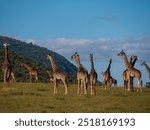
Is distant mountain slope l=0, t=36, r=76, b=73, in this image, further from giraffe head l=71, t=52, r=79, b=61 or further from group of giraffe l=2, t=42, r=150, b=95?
giraffe head l=71, t=52, r=79, b=61

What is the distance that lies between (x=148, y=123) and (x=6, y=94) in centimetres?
649

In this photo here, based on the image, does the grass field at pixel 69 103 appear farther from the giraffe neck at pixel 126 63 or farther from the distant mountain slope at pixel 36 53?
the distant mountain slope at pixel 36 53

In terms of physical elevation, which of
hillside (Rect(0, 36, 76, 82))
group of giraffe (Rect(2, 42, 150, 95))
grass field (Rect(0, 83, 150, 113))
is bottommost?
grass field (Rect(0, 83, 150, 113))

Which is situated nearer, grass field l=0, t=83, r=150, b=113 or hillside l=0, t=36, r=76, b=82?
grass field l=0, t=83, r=150, b=113

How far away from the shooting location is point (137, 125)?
12.7m

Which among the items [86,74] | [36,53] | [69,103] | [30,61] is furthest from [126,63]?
[36,53]

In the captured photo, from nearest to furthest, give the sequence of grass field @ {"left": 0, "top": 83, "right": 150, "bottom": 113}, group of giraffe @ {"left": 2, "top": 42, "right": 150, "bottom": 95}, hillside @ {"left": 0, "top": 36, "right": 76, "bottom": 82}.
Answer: grass field @ {"left": 0, "top": 83, "right": 150, "bottom": 113}, group of giraffe @ {"left": 2, "top": 42, "right": 150, "bottom": 95}, hillside @ {"left": 0, "top": 36, "right": 76, "bottom": 82}

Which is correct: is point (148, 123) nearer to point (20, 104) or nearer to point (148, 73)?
point (20, 104)

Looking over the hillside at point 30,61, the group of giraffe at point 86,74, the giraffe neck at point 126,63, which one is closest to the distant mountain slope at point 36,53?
the hillside at point 30,61

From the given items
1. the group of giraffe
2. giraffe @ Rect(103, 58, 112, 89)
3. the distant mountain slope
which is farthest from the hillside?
giraffe @ Rect(103, 58, 112, 89)

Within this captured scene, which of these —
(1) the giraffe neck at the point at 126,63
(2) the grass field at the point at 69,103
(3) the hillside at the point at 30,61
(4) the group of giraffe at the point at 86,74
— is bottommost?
(2) the grass field at the point at 69,103

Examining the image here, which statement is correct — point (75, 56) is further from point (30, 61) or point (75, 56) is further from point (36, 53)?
point (36, 53)

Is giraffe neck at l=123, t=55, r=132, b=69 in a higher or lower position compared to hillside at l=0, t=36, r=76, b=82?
lower

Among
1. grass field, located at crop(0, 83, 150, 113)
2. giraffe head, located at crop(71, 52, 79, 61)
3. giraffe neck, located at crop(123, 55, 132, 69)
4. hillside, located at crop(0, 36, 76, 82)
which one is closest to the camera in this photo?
grass field, located at crop(0, 83, 150, 113)
